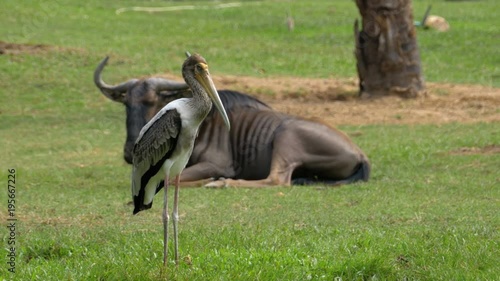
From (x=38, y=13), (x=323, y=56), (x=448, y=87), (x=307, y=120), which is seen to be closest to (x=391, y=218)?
(x=307, y=120)

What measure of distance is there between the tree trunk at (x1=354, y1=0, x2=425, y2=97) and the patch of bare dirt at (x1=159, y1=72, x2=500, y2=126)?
248 mm

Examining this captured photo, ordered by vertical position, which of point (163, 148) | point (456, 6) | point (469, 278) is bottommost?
point (456, 6)

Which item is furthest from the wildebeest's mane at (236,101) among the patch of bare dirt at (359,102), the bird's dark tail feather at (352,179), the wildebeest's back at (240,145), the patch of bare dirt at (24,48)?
the patch of bare dirt at (24,48)

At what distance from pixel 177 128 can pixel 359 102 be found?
34.7ft

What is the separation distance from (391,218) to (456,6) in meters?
21.8

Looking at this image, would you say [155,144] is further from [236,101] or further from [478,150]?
[478,150]

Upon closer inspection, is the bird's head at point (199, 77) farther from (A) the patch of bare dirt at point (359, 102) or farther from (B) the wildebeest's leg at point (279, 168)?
(A) the patch of bare dirt at point (359, 102)

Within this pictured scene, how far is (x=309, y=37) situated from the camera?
23.6 metres

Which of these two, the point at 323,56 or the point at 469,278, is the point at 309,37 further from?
the point at 469,278

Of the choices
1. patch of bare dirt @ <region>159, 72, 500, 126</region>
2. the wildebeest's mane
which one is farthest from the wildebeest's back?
patch of bare dirt @ <region>159, 72, 500, 126</region>

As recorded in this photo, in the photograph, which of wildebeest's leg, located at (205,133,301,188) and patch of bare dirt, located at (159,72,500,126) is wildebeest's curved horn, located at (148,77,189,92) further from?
patch of bare dirt, located at (159,72,500,126)

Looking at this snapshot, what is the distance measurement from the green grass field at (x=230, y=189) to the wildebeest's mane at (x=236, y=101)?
1.33 meters

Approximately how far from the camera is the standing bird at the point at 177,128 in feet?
22.1

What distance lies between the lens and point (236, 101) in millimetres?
12188
